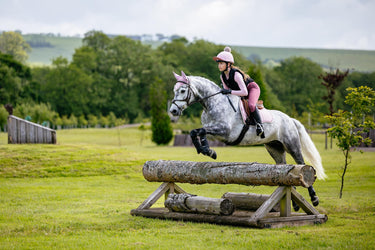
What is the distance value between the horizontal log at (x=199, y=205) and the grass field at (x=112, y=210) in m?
0.28

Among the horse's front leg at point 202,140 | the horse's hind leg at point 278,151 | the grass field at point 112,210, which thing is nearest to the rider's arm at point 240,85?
the horse's front leg at point 202,140

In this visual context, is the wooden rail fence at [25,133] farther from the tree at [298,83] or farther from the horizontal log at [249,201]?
the tree at [298,83]

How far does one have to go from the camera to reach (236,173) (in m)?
8.52

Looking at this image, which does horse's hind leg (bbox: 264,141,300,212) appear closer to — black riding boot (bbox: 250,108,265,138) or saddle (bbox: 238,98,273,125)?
saddle (bbox: 238,98,273,125)

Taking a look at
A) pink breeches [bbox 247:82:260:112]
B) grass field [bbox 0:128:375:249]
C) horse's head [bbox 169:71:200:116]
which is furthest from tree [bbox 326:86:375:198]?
horse's head [bbox 169:71:200:116]

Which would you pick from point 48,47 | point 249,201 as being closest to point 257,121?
point 249,201

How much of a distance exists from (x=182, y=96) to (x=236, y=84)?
3.42 ft

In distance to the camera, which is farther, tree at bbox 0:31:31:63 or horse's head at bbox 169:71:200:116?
tree at bbox 0:31:31:63

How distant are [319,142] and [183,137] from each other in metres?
10.4

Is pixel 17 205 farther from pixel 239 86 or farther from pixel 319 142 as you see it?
pixel 319 142

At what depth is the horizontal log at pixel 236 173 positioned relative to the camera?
26.5 ft

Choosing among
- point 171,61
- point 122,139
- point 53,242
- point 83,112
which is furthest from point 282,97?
point 53,242

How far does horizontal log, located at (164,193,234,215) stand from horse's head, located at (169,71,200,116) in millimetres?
1616

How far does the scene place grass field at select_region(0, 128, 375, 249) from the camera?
7320 millimetres
